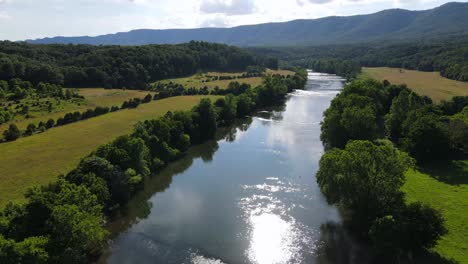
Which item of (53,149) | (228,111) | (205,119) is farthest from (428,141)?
(53,149)

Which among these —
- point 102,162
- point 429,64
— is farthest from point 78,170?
point 429,64

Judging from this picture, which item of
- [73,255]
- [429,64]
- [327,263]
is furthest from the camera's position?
[429,64]

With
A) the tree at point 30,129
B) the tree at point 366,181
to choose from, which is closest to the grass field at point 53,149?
the tree at point 30,129

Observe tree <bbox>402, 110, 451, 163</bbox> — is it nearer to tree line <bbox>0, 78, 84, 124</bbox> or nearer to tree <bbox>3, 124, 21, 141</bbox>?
tree <bbox>3, 124, 21, 141</bbox>

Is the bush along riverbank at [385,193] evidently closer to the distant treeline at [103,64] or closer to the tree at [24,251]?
the tree at [24,251]

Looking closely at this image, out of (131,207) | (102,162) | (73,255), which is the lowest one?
(131,207)

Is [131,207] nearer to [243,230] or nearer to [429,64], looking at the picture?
[243,230]

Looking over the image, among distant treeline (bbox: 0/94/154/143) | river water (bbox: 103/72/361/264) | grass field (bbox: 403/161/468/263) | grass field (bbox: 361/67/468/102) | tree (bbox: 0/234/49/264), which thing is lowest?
river water (bbox: 103/72/361/264)

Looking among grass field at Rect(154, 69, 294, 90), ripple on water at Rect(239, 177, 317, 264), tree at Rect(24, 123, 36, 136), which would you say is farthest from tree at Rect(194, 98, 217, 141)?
grass field at Rect(154, 69, 294, 90)
